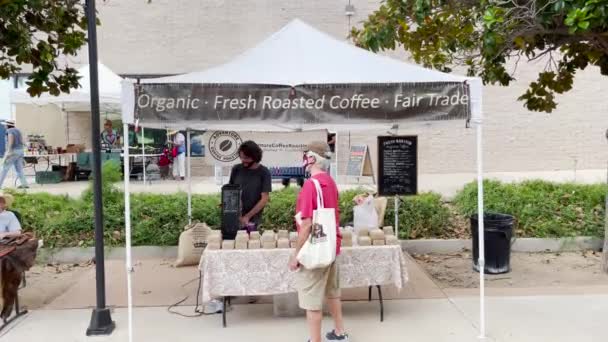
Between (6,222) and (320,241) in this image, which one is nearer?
(320,241)

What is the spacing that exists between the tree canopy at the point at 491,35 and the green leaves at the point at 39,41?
3782 mm

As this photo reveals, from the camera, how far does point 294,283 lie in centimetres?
A: 543

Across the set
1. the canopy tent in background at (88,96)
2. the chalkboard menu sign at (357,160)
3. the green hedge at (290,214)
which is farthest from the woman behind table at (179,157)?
the chalkboard menu sign at (357,160)

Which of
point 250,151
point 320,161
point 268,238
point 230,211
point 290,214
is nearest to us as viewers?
point 320,161

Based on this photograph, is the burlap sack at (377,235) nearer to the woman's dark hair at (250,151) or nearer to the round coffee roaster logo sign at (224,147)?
the woman's dark hair at (250,151)

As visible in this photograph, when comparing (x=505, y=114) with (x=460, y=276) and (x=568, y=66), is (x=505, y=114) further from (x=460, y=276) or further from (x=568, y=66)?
(x=460, y=276)

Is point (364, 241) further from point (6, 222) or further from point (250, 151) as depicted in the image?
point (6, 222)

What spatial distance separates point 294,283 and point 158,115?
201cm

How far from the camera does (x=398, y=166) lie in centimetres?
825

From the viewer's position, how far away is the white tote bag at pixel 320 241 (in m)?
4.52

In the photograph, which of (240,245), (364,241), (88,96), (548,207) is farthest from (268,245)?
(88,96)

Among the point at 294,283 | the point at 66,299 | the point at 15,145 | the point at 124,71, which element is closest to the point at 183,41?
the point at 124,71

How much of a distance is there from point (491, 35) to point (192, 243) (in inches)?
185

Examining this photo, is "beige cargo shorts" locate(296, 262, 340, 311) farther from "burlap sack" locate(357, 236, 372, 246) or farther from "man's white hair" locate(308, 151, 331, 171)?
"burlap sack" locate(357, 236, 372, 246)
